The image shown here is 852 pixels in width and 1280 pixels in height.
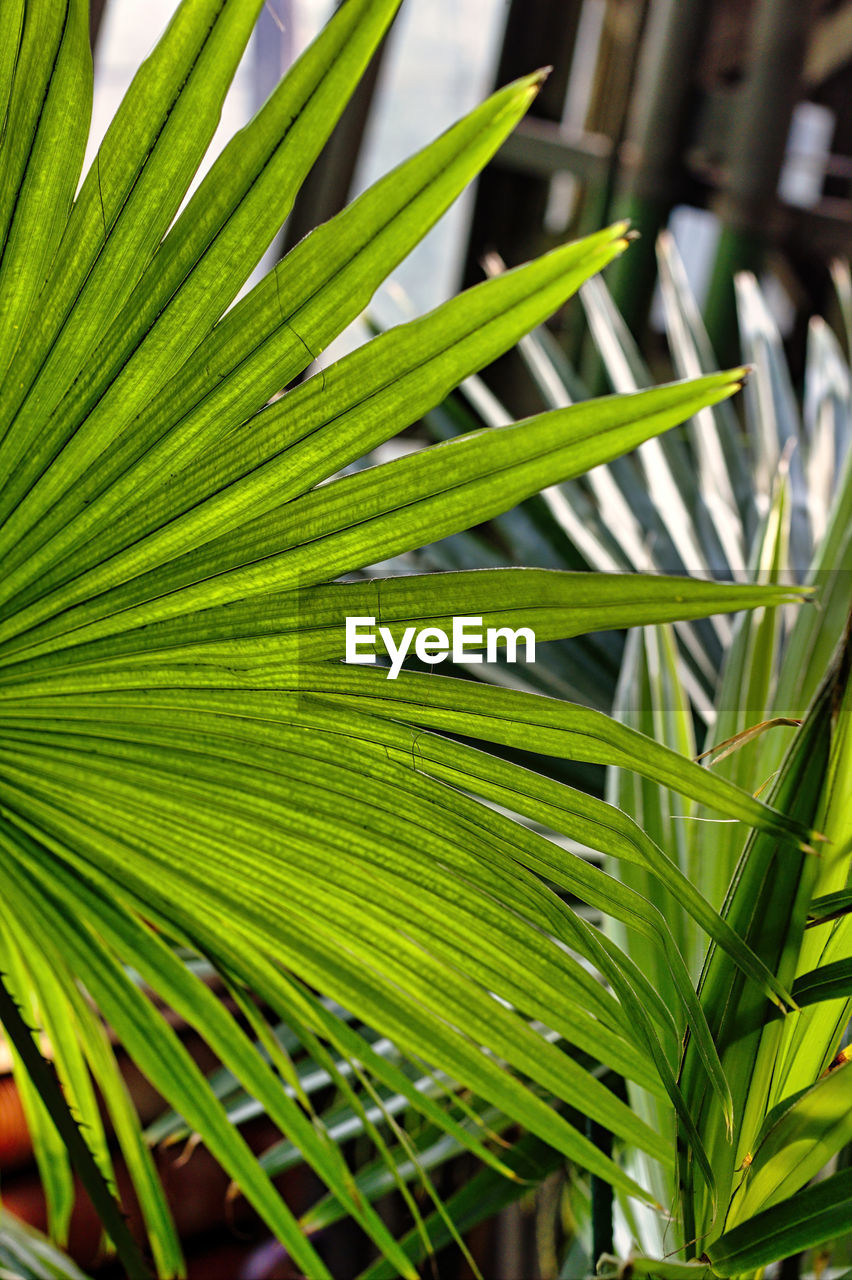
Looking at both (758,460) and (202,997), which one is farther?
(758,460)

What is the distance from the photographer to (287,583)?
1.11 feet

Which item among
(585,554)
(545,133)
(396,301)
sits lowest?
(585,554)

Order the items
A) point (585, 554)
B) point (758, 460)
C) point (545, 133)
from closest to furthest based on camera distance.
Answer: point (585, 554) < point (758, 460) < point (545, 133)

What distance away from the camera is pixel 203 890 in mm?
392

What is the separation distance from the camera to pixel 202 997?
17.1 inches

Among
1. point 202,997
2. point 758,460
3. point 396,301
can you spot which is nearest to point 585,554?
point 758,460

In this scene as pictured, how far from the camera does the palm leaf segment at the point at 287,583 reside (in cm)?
31

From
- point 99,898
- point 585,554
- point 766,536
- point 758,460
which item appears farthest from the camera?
point 758,460

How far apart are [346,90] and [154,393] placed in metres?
0.12

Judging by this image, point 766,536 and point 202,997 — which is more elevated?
point 766,536

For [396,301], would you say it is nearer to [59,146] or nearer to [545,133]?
[59,146]

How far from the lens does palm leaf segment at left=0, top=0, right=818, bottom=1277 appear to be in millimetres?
305

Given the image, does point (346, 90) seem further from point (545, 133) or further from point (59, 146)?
point (545, 133)

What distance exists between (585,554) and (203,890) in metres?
0.54
